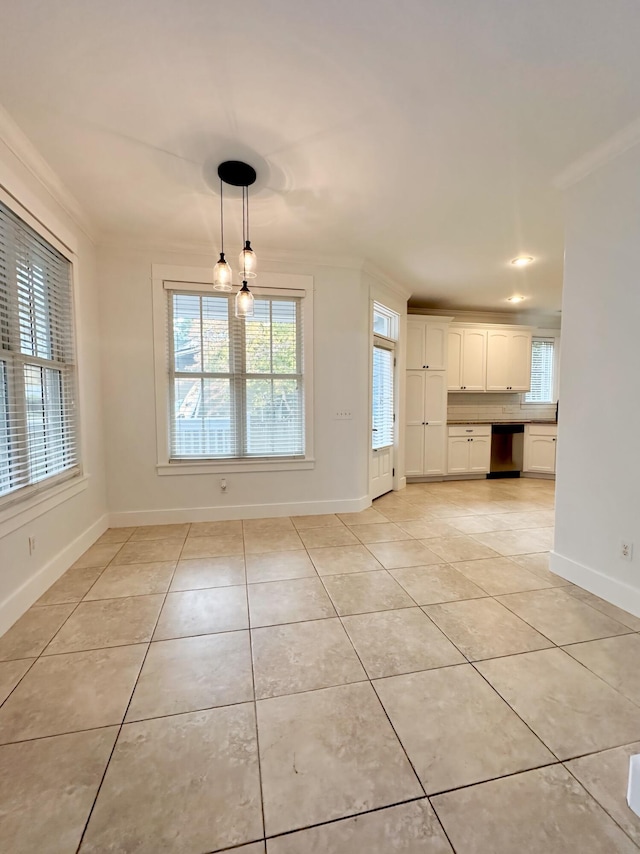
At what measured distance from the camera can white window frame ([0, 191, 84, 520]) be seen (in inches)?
81.8

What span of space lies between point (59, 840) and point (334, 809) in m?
0.75

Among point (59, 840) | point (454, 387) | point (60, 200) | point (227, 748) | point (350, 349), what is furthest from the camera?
point (454, 387)

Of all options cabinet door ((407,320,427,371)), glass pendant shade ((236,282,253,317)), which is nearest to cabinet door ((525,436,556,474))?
cabinet door ((407,320,427,371))

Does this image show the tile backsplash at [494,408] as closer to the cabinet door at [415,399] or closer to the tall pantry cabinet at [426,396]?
the tall pantry cabinet at [426,396]

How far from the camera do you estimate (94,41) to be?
1.53 metres

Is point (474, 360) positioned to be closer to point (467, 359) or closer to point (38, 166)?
point (467, 359)

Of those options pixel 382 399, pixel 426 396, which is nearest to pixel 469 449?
pixel 426 396

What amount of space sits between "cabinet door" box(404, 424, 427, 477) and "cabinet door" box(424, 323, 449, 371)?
0.92 metres

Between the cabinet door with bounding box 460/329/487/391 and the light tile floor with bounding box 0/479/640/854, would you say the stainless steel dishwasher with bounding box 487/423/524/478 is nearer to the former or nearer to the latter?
the cabinet door with bounding box 460/329/487/391

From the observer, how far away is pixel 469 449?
5789 mm

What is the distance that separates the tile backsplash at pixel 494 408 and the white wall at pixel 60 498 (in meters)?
5.01

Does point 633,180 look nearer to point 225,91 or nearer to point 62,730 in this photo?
point 225,91

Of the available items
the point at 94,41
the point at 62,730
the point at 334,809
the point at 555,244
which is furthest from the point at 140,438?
the point at 555,244

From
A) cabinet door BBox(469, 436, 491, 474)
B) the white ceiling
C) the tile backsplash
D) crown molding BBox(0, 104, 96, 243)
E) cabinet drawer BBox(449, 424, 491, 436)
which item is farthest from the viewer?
the tile backsplash
